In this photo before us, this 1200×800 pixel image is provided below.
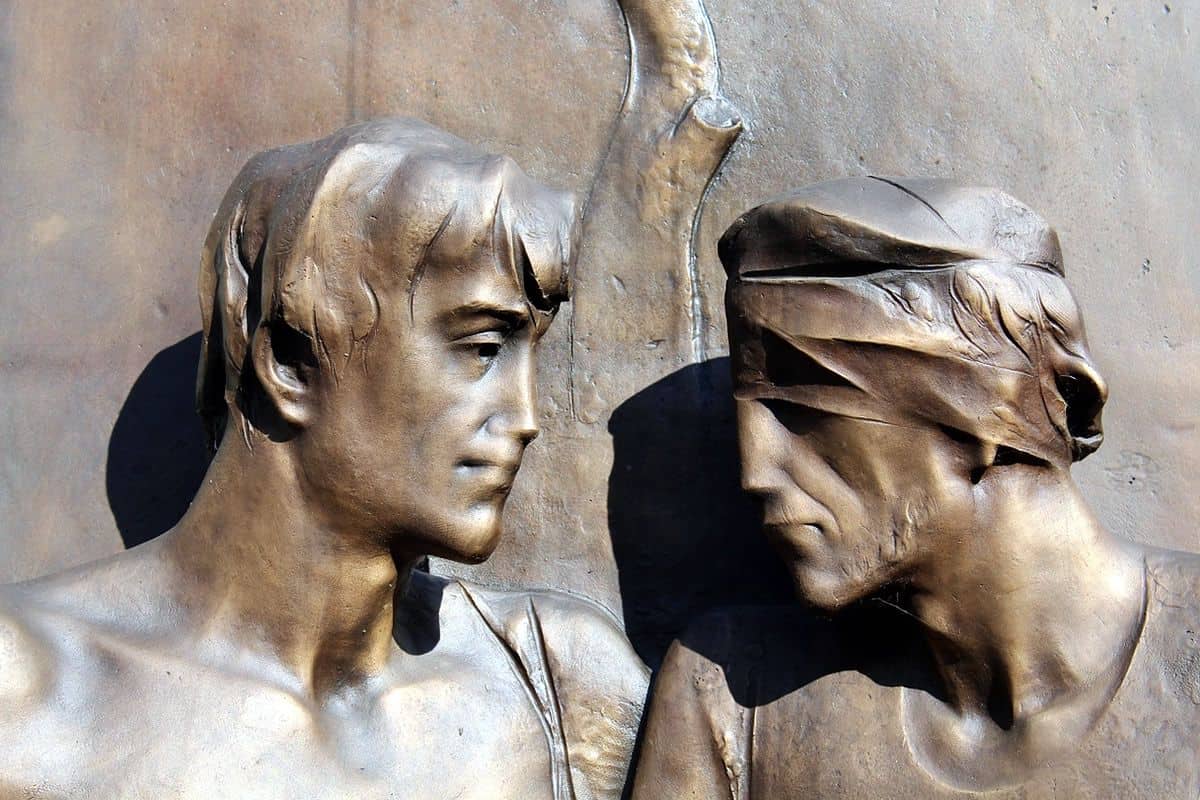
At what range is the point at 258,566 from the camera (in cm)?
265

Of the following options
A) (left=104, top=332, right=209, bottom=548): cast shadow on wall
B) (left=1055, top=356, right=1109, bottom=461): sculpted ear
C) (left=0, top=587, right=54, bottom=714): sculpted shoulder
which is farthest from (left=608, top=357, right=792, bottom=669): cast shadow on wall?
(left=0, top=587, right=54, bottom=714): sculpted shoulder

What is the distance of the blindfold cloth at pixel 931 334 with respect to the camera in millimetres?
2529

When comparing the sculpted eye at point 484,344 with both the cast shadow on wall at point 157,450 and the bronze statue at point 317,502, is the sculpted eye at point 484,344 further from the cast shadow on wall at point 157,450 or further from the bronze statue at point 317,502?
the cast shadow on wall at point 157,450

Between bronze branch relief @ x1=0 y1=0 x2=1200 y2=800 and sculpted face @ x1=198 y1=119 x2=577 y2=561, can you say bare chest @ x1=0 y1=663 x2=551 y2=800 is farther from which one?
sculpted face @ x1=198 y1=119 x2=577 y2=561

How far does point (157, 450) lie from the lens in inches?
126

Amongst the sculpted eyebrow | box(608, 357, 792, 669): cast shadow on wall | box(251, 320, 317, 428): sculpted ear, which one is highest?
the sculpted eyebrow

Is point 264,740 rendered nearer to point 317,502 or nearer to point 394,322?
point 317,502

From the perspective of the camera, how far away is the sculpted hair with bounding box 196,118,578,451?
2545mm

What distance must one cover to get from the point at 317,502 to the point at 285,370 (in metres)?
0.21

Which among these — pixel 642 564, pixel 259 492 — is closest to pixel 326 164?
pixel 259 492

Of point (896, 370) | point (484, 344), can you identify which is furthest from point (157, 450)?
point (896, 370)

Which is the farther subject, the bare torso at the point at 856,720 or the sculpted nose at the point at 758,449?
the sculpted nose at the point at 758,449

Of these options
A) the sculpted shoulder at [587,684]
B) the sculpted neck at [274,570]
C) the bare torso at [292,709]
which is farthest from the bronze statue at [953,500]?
the sculpted neck at [274,570]

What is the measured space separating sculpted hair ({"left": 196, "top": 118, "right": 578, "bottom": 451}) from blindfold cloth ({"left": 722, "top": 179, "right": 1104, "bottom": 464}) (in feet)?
1.22
